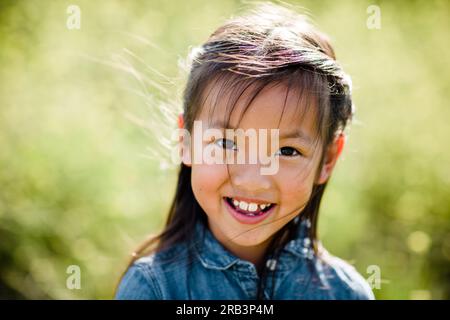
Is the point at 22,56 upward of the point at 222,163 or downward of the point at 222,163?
upward

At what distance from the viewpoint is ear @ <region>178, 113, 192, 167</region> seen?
175 cm

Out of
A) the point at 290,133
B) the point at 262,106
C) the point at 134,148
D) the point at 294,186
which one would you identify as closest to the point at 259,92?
the point at 262,106

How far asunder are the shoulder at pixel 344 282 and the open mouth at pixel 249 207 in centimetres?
39

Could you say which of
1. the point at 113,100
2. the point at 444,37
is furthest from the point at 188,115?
the point at 444,37

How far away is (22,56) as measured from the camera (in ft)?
10.9

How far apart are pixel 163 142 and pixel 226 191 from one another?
503 mm

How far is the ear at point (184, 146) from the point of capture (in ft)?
5.75

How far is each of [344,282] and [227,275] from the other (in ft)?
1.32

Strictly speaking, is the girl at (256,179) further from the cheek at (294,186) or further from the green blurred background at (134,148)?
the green blurred background at (134,148)

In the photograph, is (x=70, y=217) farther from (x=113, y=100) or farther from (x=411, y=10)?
(x=411, y=10)

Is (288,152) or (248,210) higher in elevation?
(288,152)

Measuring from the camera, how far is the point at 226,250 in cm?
183

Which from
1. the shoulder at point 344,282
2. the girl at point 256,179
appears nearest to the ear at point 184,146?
the girl at point 256,179

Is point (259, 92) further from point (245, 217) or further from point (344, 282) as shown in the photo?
point (344, 282)
